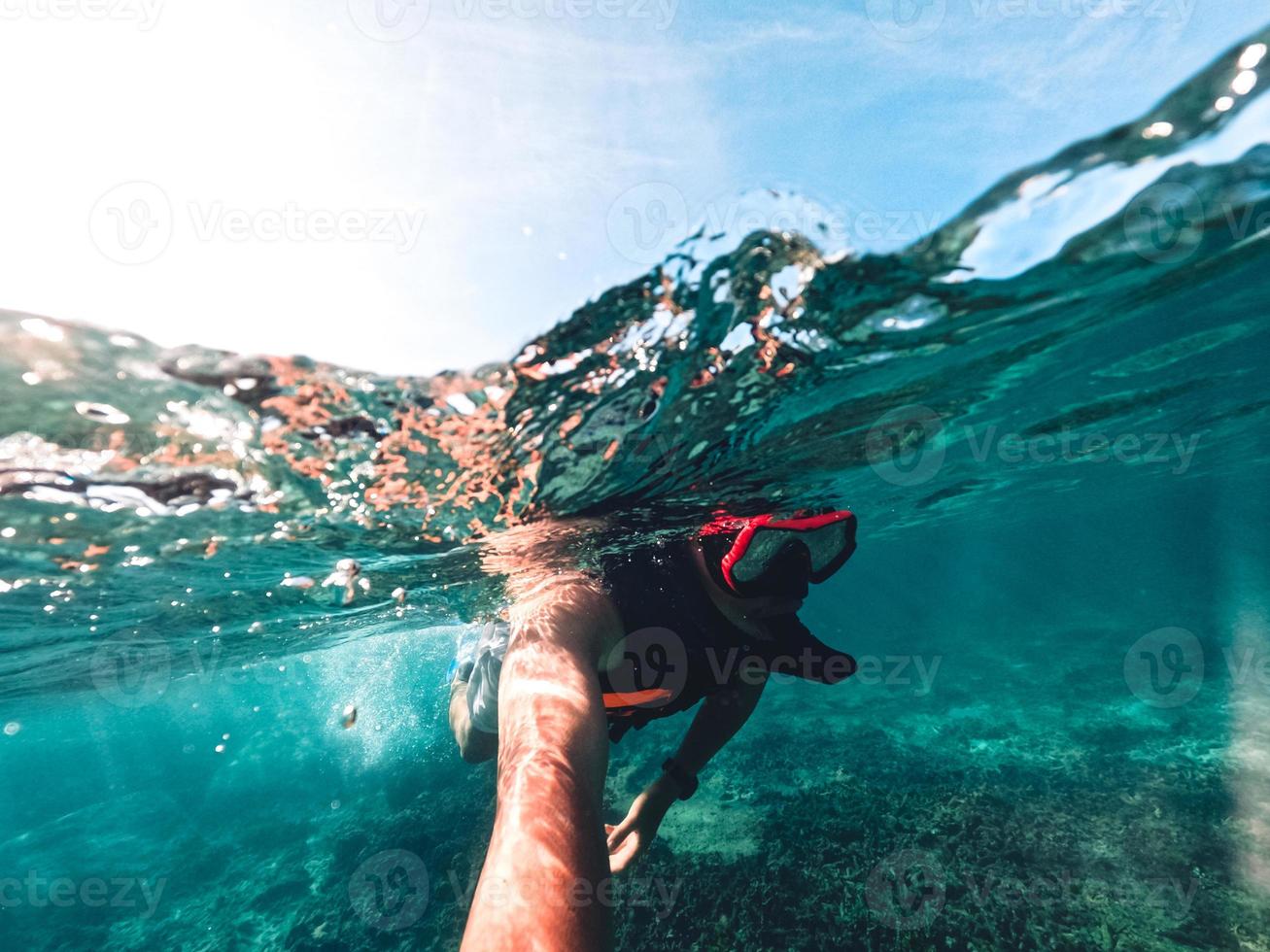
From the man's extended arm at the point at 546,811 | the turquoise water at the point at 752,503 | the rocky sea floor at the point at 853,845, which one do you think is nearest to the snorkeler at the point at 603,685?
the man's extended arm at the point at 546,811

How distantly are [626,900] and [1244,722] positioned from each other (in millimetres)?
19244

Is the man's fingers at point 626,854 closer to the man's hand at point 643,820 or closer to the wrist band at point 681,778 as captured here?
the man's hand at point 643,820

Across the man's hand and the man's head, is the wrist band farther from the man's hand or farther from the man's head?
the man's head

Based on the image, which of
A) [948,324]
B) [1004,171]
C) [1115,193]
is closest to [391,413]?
[1004,171]

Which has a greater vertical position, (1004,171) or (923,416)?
(1004,171)

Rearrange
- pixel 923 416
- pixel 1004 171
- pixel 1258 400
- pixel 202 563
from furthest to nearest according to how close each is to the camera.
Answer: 1. pixel 1258 400
2. pixel 923 416
3. pixel 202 563
4. pixel 1004 171

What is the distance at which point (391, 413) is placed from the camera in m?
6.29

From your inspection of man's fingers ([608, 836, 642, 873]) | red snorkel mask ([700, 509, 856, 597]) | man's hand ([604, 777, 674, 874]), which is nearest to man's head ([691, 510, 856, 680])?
red snorkel mask ([700, 509, 856, 597])

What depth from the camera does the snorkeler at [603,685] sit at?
1705 mm

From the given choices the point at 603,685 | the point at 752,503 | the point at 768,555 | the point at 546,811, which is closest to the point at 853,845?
the point at 752,503

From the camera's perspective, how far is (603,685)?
4082mm

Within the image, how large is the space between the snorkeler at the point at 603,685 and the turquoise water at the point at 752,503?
2.55 m

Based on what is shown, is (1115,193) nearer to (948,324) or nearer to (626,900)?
(948,324)

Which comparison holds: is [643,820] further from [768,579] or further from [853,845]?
[853,845]
